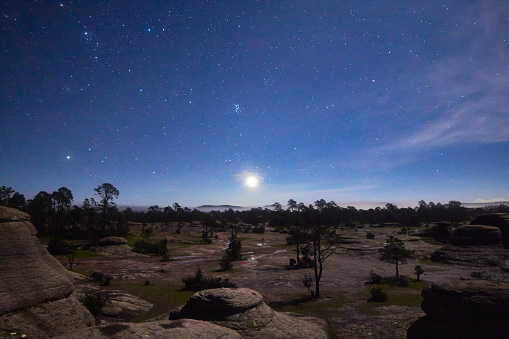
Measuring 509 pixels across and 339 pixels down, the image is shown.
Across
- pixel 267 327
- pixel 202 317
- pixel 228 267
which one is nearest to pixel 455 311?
pixel 267 327

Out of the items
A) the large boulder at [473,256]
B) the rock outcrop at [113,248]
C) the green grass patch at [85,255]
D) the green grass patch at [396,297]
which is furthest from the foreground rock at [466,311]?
the rock outcrop at [113,248]

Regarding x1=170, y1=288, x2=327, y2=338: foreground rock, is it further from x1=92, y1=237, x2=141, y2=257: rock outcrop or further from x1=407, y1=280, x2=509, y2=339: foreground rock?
x1=92, y1=237, x2=141, y2=257: rock outcrop

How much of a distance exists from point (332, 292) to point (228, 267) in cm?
1858

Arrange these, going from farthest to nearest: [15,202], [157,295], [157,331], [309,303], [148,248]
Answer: [15,202]
[148,248]
[157,295]
[309,303]
[157,331]

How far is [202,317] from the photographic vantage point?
12867 millimetres

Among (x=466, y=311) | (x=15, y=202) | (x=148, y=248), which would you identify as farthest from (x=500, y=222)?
(x=15, y=202)

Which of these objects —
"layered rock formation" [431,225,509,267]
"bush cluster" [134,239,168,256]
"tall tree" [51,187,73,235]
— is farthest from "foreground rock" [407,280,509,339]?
"tall tree" [51,187,73,235]

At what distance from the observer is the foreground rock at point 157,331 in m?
7.21

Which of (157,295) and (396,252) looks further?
(396,252)

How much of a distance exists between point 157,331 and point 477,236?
70.9 m

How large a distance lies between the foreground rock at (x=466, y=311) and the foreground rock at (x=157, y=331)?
43.7 ft

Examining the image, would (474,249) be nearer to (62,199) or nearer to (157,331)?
(157,331)

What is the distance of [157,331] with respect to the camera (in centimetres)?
823

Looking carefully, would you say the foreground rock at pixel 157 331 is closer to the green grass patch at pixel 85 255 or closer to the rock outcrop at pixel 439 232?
the green grass patch at pixel 85 255
